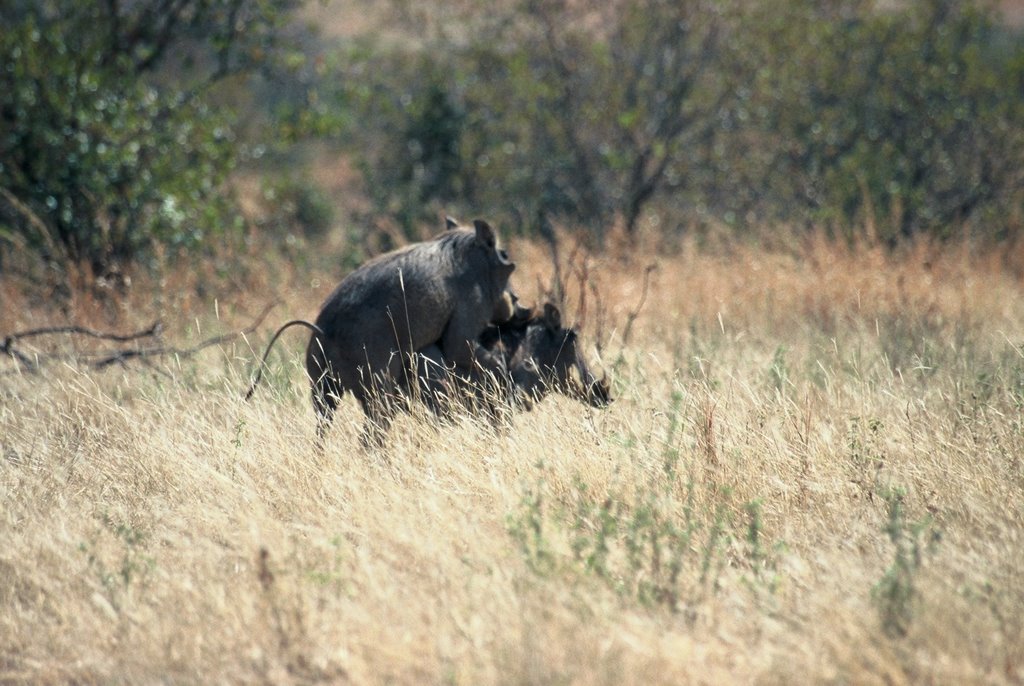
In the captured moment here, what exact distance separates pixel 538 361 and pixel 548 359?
6 cm

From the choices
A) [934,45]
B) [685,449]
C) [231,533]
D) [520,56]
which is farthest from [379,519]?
[934,45]

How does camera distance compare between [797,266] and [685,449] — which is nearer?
[685,449]

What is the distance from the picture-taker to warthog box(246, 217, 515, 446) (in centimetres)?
532

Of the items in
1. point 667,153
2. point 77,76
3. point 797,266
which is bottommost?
point 797,266

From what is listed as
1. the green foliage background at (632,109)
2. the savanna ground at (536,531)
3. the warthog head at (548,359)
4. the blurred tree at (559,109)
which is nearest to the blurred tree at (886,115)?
the green foliage background at (632,109)

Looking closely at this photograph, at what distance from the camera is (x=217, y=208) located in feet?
36.5

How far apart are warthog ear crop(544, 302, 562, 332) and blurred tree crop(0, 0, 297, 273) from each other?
5052 mm

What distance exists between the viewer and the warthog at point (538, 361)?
18.6ft

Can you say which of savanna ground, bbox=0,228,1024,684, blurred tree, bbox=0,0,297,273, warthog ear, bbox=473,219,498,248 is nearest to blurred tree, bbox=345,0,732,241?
blurred tree, bbox=0,0,297,273

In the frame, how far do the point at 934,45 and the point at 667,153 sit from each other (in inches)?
149

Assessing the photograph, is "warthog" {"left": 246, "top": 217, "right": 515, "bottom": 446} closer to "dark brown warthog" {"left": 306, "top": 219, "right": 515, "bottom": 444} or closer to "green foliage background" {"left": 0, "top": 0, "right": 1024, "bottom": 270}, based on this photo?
"dark brown warthog" {"left": 306, "top": 219, "right": 515, "bottom": 444}

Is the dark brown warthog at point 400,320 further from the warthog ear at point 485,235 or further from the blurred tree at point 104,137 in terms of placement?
the blurred tree at point 104,137

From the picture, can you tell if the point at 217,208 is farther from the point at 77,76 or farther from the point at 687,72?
the point at 687,72

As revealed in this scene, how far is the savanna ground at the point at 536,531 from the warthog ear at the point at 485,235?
3.24ft
